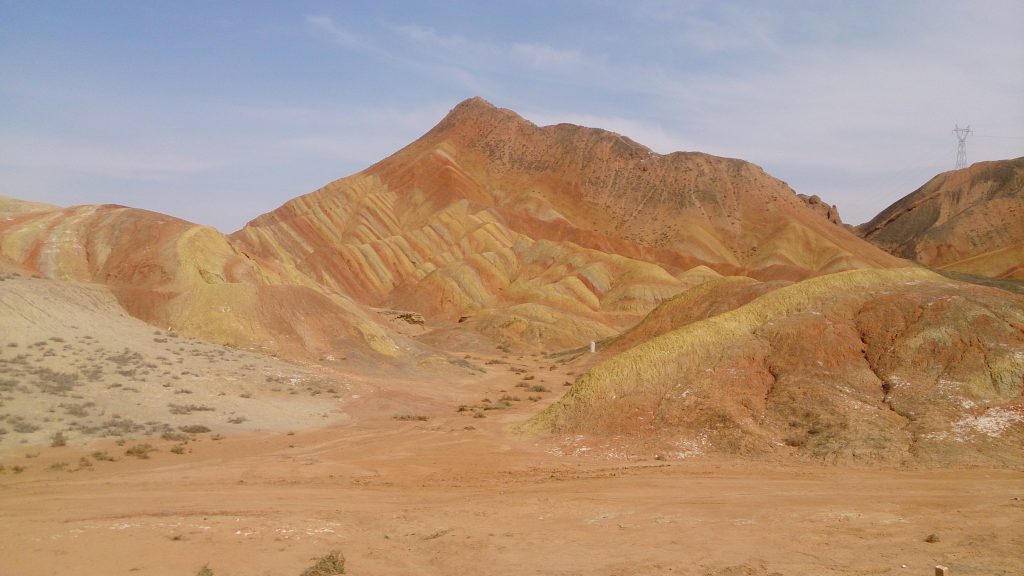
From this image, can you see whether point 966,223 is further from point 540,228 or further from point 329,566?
point 329,566

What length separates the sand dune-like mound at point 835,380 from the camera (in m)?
16.3

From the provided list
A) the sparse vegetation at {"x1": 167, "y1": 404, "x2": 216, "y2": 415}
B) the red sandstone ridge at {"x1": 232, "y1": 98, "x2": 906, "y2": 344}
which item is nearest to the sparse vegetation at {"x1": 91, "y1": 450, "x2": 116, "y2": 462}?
the sparse vegetation at {"x1": 167, "y1": 404, "x2": 216, "y2": 415}

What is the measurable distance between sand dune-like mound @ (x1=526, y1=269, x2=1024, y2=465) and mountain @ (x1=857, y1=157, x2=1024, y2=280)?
73.4 m

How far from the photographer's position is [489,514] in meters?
12.4

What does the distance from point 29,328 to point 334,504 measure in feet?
57.7

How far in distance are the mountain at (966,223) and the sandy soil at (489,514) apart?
270 ft

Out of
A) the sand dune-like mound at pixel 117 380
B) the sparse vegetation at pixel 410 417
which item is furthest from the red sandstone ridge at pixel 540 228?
the sparse vegetation at pixel 410 417

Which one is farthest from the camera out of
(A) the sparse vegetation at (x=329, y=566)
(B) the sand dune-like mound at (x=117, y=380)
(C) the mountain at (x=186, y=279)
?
(C) the mountain at (x=186, y=279)

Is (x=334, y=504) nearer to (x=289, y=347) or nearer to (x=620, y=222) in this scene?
(x=289, y=347)

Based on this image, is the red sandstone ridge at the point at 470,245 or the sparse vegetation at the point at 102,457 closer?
the sparse vegetation at the point at 102,457

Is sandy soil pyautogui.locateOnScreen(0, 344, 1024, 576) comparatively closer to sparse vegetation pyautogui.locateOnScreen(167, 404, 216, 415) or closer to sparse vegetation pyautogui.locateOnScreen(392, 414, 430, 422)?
sparse vegetation pyautogui.locateOnScreen(167, 404, 216, 415)

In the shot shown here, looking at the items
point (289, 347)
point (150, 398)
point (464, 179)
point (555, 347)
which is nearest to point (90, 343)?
point (150, 398)

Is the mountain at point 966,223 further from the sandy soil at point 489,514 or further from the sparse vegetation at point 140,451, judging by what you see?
the sparse vegetation at point 140,451

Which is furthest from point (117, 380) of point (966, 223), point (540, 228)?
point (966, 223)
